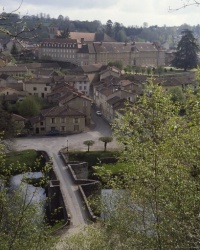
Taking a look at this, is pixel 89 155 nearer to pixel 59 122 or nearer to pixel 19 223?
pixel 59 122

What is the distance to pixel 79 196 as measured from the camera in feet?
63.6

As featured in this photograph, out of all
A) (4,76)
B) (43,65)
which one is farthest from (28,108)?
(43,65)

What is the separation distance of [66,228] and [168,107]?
891 centimetres

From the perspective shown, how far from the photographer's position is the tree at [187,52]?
5466 cm

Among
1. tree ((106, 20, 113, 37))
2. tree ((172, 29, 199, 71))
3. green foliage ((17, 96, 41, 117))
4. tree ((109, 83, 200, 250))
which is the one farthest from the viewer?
tree ((106, 20, 113, 37))

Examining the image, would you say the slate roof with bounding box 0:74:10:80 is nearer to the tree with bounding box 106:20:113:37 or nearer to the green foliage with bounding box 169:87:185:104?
the green foliage with bounding box 169:87:185:104

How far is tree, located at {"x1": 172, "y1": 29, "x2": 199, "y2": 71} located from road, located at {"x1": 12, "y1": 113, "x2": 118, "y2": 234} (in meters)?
23.0

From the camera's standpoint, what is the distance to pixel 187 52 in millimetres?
54969

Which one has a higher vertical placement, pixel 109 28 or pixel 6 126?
pixel 109 28

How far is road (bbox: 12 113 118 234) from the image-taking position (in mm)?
18044

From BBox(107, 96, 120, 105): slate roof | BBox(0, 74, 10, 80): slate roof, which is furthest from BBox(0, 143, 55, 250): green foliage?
BBox(0, 74, 10, 80): slate roof

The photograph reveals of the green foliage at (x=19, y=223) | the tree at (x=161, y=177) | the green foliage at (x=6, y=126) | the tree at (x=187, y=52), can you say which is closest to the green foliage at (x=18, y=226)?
the green foliage at (x=19, y=223)

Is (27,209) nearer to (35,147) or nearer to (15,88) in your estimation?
(35,147)

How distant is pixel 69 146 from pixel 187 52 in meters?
32.4
